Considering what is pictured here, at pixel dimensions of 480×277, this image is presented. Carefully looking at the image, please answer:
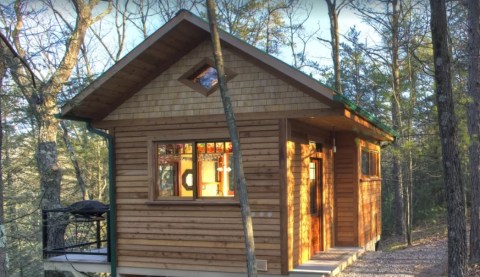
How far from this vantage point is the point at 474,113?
930 cm

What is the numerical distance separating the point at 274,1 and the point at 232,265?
57.1ft

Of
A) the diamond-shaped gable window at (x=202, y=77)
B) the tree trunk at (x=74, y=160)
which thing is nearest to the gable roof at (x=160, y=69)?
the diamond-shaped gable window at (x=202, y=77)

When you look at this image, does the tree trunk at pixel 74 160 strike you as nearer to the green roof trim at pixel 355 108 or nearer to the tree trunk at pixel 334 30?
the green roof trim at pixel 355 108

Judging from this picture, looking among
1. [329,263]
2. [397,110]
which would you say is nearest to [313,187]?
[329,263]

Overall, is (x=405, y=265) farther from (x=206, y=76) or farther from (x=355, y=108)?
(x=206, y=76)

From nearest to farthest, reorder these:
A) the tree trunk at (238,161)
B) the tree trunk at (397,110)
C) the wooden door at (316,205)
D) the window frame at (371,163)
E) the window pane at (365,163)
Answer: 1. the tree trunk at (238,161)
2. the wooden door at (316,205)
3. the window frame at (371,163)
4. the window pane at (365,163)
5. the tree trunk at (397,110)

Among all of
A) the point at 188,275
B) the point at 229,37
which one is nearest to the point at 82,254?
the point at 188,275

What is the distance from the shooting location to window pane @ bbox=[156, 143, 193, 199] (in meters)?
8.84

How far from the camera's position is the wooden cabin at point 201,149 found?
820 cm

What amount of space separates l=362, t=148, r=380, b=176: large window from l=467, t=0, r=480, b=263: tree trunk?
312 centimetres

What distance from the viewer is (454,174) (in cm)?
658

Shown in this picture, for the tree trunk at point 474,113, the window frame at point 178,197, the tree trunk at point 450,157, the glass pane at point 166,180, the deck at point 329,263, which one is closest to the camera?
the tree trunk at point 450,157

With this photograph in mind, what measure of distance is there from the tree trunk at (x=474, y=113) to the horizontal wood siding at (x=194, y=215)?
3848mm

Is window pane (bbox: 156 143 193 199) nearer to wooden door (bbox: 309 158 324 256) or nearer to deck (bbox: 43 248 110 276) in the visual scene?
deck (bbox: 43 248 110 276)
